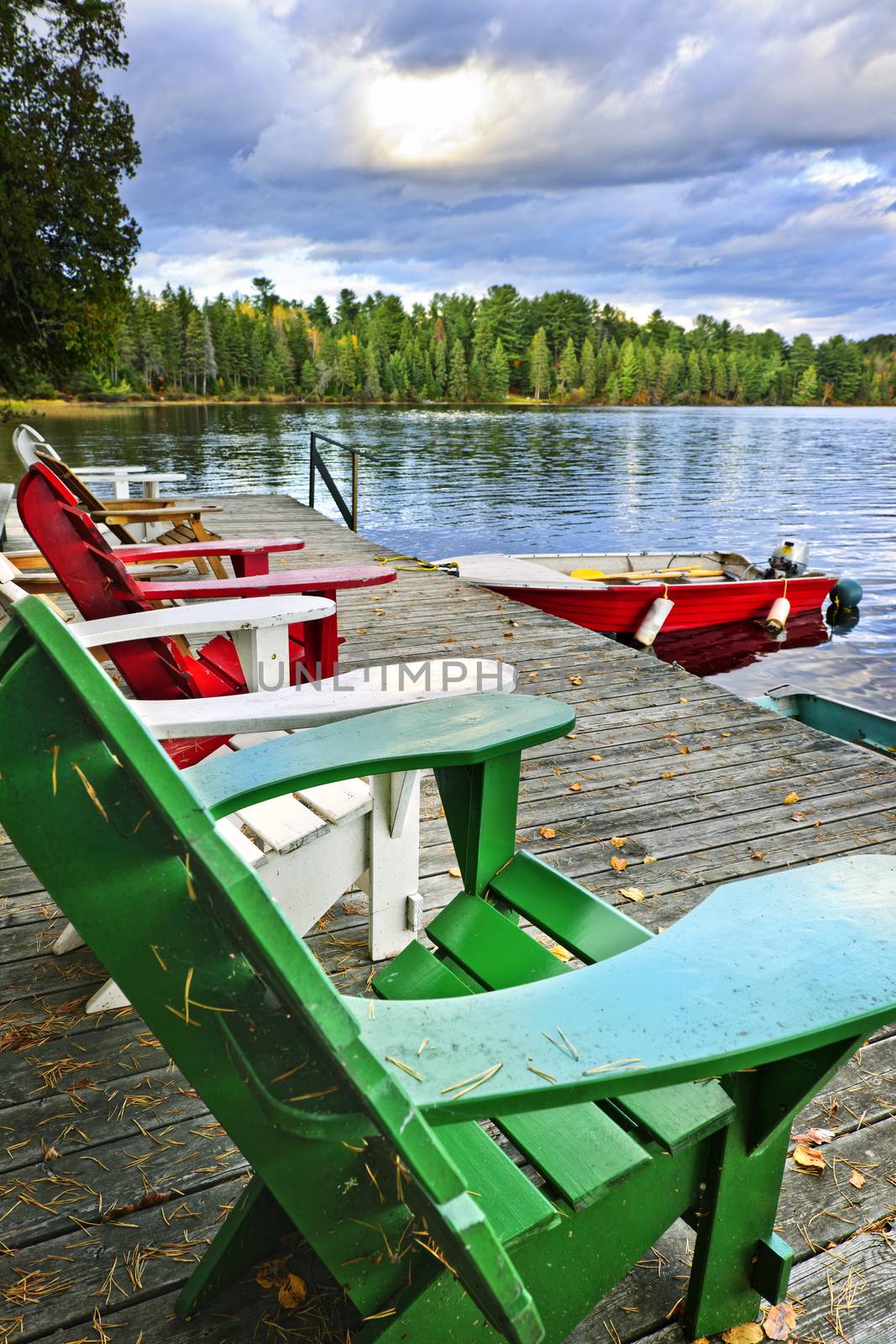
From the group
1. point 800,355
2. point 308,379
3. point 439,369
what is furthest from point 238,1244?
point 800,355

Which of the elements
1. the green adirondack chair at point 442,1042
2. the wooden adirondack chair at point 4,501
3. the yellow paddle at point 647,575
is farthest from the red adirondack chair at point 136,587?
the yellow paddle at point 647,575

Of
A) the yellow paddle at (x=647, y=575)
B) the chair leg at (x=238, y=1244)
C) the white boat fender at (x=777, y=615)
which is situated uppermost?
the chair leg at (x=238, y=1244)

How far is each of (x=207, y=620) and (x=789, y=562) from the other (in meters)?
10.8

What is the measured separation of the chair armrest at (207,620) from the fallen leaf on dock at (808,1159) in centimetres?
177

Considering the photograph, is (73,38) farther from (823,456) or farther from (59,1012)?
(823,456)

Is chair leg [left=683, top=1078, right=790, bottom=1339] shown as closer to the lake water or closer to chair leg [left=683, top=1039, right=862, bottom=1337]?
chair leg [left=683, top=1039, right=862, bottom=1337]

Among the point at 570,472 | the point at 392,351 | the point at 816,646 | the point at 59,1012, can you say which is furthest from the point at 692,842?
the point at 392,351

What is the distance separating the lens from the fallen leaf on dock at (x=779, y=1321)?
4.59ft

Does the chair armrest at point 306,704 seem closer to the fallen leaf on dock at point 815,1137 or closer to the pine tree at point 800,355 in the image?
the fallen leaf on dock at point 815,1137

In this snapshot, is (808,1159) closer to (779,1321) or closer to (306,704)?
(779,1321)

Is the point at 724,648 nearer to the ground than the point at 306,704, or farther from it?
nearer to the ground

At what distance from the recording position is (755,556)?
19172 millimetres

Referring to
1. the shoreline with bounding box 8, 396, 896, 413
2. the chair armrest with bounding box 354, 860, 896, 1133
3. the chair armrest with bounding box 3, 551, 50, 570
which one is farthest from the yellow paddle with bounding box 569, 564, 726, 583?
the shoreline with bounding box 8, 396, 896, 413

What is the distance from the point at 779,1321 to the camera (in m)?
1.42
